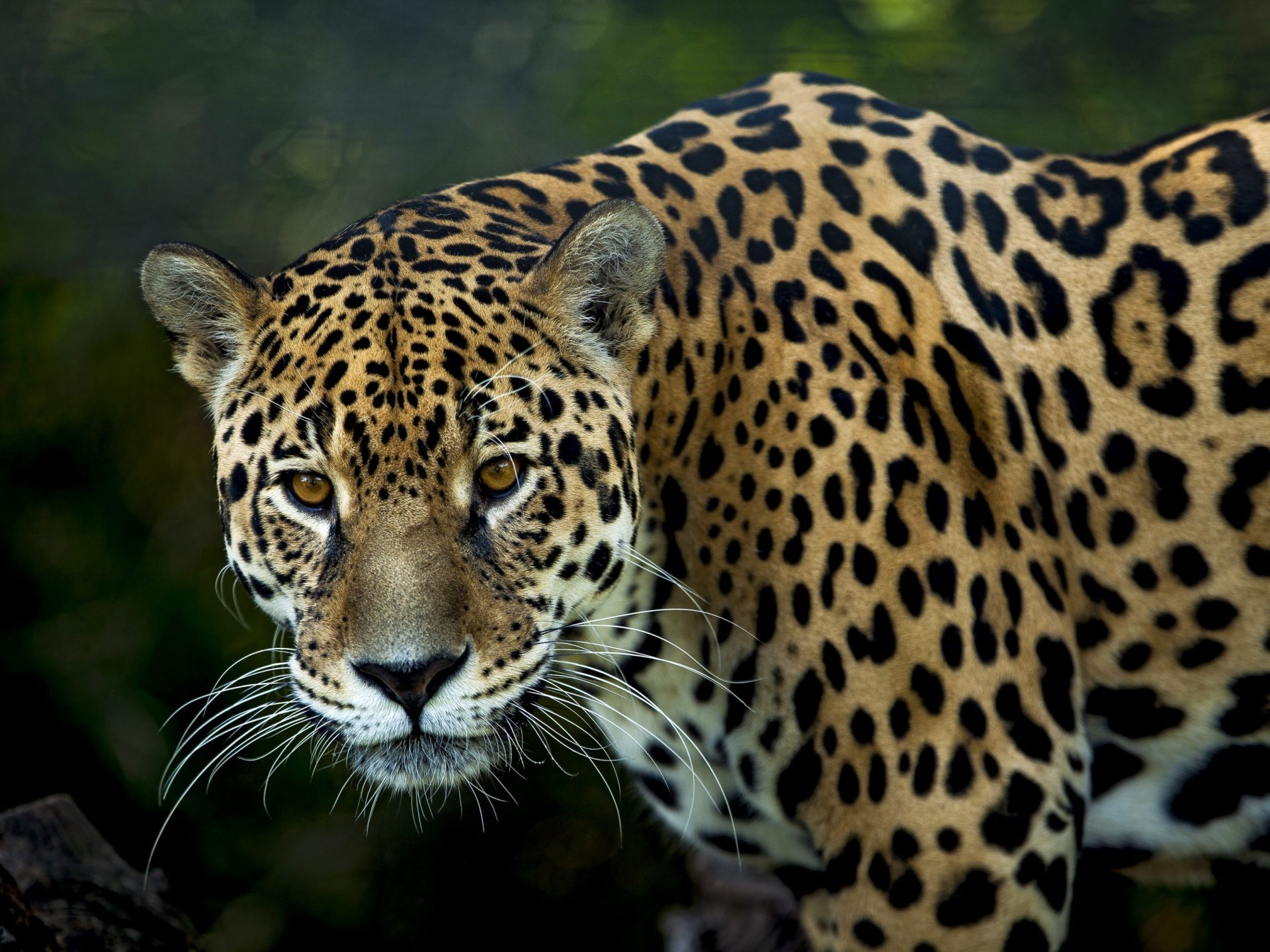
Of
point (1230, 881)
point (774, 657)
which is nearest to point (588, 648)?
point (774, 657)

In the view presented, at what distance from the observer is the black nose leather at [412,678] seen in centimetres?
241

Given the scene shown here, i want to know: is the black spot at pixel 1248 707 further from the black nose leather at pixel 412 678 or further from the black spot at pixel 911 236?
the black nose leather at pixel 412 678

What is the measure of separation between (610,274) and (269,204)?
132 inches

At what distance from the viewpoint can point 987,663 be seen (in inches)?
111

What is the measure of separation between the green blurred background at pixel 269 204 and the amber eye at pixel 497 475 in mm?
3256

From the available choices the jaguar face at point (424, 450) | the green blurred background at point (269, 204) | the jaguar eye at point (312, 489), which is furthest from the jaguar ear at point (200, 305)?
the green blurred background at point (269, 204)

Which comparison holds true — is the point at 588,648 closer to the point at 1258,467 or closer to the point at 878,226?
the point at 878,226

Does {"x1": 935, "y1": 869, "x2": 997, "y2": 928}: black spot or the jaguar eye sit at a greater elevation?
the jaguar eye

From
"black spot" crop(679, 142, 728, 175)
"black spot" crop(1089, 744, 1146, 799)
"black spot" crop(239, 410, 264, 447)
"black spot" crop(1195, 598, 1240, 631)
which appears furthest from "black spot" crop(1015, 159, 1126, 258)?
"black spot" crop(239, 410, 264, 447)

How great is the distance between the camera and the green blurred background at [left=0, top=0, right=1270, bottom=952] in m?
5.61

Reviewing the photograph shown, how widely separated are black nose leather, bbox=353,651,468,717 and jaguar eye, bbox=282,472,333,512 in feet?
1.20

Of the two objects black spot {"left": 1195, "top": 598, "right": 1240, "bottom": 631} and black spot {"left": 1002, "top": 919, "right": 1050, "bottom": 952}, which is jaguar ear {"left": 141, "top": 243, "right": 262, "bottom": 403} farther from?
black spot {"left": 1195, "top": 598, "right": 1240, "bottom": 631}

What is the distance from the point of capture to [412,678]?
243 centimetres

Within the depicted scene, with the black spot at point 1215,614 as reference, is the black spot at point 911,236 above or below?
above
